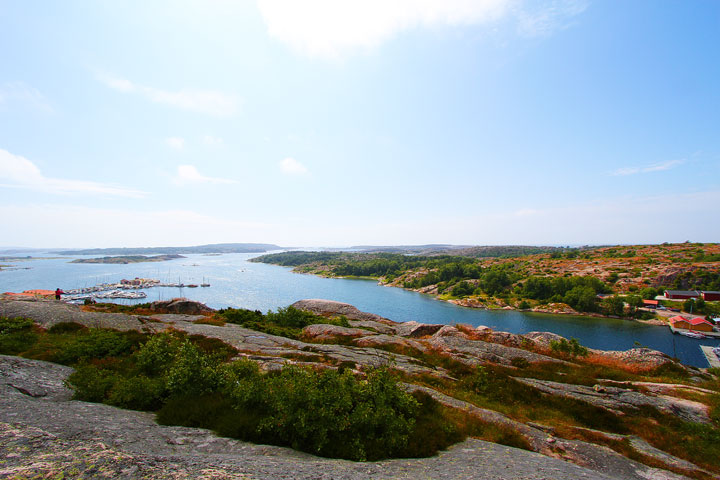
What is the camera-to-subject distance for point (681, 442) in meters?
14.3

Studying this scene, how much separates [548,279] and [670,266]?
71272mm

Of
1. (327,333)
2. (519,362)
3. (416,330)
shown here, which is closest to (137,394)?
(327,333)

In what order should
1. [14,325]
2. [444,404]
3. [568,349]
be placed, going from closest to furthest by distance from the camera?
[444,404]
[14,325]
[568,349]

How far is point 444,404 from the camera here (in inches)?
562

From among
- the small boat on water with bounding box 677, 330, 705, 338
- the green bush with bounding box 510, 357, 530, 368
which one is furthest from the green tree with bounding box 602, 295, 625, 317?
the green bush with bounding box 510, 357, 530, 368

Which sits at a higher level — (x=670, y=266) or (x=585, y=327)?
(x=670, y=266)

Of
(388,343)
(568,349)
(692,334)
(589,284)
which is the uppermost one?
(388,343)

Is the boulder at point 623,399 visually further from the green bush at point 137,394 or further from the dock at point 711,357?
the dock at point 711,357

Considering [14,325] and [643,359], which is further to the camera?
[643,359]

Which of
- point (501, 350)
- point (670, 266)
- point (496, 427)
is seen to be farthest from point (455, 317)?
point (670, 266)

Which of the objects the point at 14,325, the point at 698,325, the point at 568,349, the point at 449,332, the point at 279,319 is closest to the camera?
the point at 14,325

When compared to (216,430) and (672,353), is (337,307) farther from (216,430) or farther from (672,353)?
(672,353)

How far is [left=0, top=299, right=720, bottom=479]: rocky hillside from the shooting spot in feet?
18.4

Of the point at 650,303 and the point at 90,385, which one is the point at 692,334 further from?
the point at 90,385
